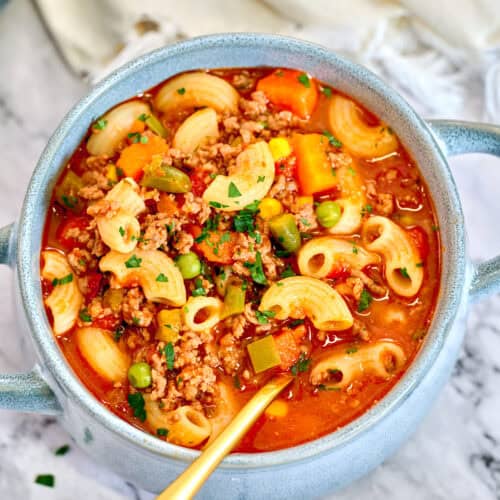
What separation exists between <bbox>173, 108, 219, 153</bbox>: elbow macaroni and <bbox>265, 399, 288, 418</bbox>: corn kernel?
0.79 m

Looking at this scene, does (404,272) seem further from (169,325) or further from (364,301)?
(169,325)

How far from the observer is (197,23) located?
3.48m

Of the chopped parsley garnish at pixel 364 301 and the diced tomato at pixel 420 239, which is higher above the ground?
the diced tomato at pixel 420 239

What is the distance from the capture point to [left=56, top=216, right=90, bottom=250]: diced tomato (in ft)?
8.76

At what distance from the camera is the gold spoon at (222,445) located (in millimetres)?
2145

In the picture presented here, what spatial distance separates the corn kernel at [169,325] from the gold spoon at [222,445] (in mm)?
276

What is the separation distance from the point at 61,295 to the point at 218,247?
1.47 feet

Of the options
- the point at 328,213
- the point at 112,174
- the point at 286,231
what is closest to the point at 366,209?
the point at 328,213

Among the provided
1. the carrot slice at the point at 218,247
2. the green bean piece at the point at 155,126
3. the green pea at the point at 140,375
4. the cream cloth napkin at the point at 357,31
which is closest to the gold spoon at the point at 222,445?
the green pea at the point at 140,375

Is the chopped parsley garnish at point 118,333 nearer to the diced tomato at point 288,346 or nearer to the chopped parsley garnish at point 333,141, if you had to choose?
the diced tomato at point 288,346

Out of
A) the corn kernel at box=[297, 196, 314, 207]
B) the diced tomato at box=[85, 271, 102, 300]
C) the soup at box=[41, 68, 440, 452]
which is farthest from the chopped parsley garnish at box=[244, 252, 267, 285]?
the diced tomato at box=[85, 271, 102, 300]

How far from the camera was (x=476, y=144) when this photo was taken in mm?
2645

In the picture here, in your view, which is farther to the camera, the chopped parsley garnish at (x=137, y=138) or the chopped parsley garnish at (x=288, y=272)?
the chopped parsley garnish at (x=137, y=138)

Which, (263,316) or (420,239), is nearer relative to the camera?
(263,316)
